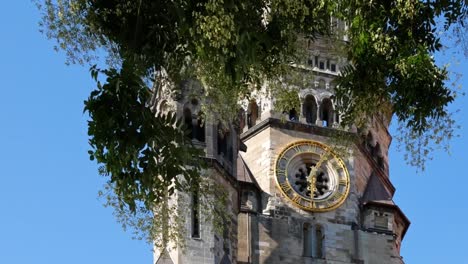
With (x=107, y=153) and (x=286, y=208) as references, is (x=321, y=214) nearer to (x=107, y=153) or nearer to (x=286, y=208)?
(x=286, y=208)

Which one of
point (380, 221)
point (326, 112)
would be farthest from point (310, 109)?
point (380, 221)

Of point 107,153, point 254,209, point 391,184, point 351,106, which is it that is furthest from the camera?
point 391,184

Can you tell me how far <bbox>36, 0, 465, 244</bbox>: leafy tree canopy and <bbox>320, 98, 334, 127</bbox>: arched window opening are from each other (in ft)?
68.5

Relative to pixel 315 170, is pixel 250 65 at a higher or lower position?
lower

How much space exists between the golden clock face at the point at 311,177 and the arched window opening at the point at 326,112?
806 mm

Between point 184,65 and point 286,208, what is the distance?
19.5 meters

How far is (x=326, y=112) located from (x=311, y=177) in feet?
6.25

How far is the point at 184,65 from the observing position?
65.4ft

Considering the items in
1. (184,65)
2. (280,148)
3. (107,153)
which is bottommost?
(107,153)

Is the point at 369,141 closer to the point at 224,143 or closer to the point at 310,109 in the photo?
the point at 310,109

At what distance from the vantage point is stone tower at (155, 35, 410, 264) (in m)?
38.7

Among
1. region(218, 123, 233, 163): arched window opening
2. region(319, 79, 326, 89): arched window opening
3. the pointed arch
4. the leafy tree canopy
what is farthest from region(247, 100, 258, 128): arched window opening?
the leafy tree canopy

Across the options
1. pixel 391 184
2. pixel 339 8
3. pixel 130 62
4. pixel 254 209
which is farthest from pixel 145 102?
pixel 391 184

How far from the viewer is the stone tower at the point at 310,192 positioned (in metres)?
38.7
